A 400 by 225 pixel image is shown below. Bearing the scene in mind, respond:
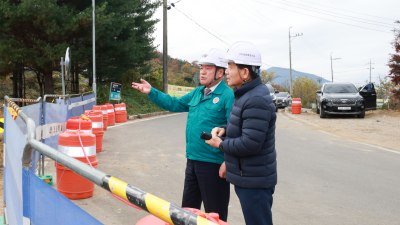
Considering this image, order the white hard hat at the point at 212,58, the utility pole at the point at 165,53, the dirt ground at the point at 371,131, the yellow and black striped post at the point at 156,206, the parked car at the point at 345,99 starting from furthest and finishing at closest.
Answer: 1. the utility pole at the point at 165,53
2. the parked car at the point at 345,99
3. the dirt ground at the point at 371,131
4. the white hard hat at the point at 212,58
5. the yellow and black striped post at the point at 156,206

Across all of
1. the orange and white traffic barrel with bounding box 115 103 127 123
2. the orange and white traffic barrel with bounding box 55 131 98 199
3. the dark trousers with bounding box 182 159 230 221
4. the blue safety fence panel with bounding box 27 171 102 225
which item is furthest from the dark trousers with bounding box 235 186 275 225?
the orange and white traffic barrel with bounding box 115 103 127 123

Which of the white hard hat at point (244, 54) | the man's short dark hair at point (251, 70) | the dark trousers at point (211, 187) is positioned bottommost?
the dark trousers at point (211, 187)

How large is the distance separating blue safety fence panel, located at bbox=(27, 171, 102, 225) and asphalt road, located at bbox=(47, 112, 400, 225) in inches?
79.7

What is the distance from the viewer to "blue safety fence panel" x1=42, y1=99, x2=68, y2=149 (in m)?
6.00

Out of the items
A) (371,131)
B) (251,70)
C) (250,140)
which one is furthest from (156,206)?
(371,131)

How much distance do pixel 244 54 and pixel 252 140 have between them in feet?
2.25

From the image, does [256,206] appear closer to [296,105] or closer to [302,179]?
[302,179]

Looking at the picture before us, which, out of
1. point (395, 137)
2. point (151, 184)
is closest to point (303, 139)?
point (395, 137)

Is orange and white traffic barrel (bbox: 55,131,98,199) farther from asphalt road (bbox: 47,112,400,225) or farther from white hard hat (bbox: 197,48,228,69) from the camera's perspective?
white hard hat (bbox: 197,48,228,69)

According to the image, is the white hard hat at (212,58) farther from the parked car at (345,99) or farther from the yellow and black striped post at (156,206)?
the parked car at (345,99)

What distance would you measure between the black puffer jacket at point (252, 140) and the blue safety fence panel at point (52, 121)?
4.42 metres

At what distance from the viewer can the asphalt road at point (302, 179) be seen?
4434mm

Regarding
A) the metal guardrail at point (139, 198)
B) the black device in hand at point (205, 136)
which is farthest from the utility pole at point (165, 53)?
the metal guardrail at point (139, 198)

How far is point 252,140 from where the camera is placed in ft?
7.97
